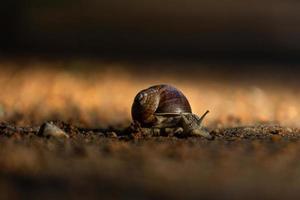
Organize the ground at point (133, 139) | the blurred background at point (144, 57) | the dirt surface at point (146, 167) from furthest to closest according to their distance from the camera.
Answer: the blurred background at point (144, 57)
the ground at point (133, 139)
the dirt surface at point (146, 167)

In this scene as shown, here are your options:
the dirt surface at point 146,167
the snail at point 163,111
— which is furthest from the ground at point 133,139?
the snail at point 163,111

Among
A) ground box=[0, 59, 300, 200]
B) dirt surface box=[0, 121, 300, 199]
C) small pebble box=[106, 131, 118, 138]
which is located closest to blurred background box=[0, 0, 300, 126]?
ground box=[0, 59, 300, 200]

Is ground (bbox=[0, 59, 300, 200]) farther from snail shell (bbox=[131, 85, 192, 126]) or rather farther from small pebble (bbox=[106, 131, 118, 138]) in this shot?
snail shell (bbox=[131, 85, 192, 126])

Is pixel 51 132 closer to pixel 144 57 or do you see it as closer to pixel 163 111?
pixel 163 111

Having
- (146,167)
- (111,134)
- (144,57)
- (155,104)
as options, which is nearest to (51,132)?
(111,134)

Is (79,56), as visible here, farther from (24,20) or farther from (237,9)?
(237,9)

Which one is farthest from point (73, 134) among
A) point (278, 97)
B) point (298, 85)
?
point (298, 85)

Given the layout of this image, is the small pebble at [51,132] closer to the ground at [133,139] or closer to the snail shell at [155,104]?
the ground at [133,139]

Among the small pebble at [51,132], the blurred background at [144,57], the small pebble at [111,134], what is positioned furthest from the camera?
the blurred background at [144,57]
